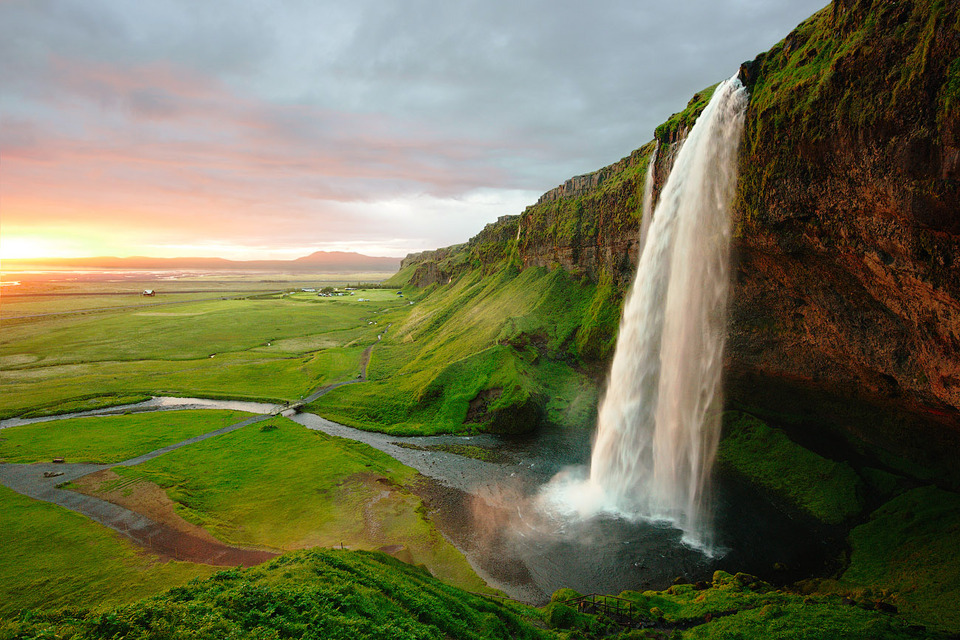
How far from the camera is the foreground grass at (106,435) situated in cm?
3100

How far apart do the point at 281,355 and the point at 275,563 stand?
5856 cm

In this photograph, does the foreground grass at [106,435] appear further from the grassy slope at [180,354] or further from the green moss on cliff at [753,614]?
the green moss on cliff at [753,614]

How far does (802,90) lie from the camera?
18.3 meters

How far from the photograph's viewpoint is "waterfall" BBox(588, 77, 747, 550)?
2445cm

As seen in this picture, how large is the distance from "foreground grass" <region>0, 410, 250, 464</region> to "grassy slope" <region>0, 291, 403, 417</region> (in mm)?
7944

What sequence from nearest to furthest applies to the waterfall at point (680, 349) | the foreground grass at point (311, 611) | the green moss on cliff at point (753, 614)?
the foreground grass at point (311, 611)
the green moss on cliff at point (753, 614)
the waterfall at point (680, 349)

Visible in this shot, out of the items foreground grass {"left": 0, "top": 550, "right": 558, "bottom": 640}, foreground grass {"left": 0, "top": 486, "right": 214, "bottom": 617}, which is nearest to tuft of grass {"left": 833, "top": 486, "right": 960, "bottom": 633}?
foreground grass {"left": 0, "top": 550, "right": 558, "bottom": 640}

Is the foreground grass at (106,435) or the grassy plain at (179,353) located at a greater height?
the grassy plain at (179,353)

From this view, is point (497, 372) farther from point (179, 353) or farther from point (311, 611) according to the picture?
point (179, 353)

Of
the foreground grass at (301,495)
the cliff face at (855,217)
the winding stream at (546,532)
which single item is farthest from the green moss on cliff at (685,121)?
the foreground grass at (301,495)

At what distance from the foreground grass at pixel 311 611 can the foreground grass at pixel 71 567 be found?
20.3ft

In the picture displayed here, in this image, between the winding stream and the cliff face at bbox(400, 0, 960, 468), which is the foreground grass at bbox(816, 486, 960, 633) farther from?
the cliff face at bbox(400, 0, 960, 468)

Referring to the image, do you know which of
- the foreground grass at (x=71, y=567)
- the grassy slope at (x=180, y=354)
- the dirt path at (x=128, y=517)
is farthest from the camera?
the grassy slope at (x=180, y=354)

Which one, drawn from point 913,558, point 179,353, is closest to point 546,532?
point 913,558
